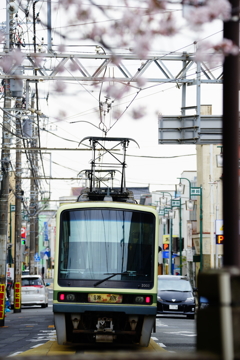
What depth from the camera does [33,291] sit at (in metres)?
35.5

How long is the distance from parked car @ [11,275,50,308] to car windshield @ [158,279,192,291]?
10.0m

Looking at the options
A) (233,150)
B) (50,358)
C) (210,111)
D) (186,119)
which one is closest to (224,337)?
(50,358)

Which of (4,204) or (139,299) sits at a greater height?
(4,204)

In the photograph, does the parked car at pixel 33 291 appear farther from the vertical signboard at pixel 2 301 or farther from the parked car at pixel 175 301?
the vertical signboard at pixel 2 301

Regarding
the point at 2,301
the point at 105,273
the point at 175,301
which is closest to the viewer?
the point at 105,273

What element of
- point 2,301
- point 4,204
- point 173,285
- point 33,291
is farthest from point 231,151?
point 33,291

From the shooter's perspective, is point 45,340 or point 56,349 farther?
point 45,340

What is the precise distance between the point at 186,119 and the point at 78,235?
605 cm

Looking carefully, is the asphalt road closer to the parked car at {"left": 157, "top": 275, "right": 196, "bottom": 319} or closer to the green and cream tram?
the green and cream tram

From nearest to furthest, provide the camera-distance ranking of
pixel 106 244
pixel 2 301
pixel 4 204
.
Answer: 1. pixel 106 244
2. pixel 2 301
3. pixel 4 204

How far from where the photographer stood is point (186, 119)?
718 inches

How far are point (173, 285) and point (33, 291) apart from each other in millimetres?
11142

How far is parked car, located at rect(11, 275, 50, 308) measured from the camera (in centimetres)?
3500

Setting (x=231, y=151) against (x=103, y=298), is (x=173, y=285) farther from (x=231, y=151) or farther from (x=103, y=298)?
(x=231, y=151)
